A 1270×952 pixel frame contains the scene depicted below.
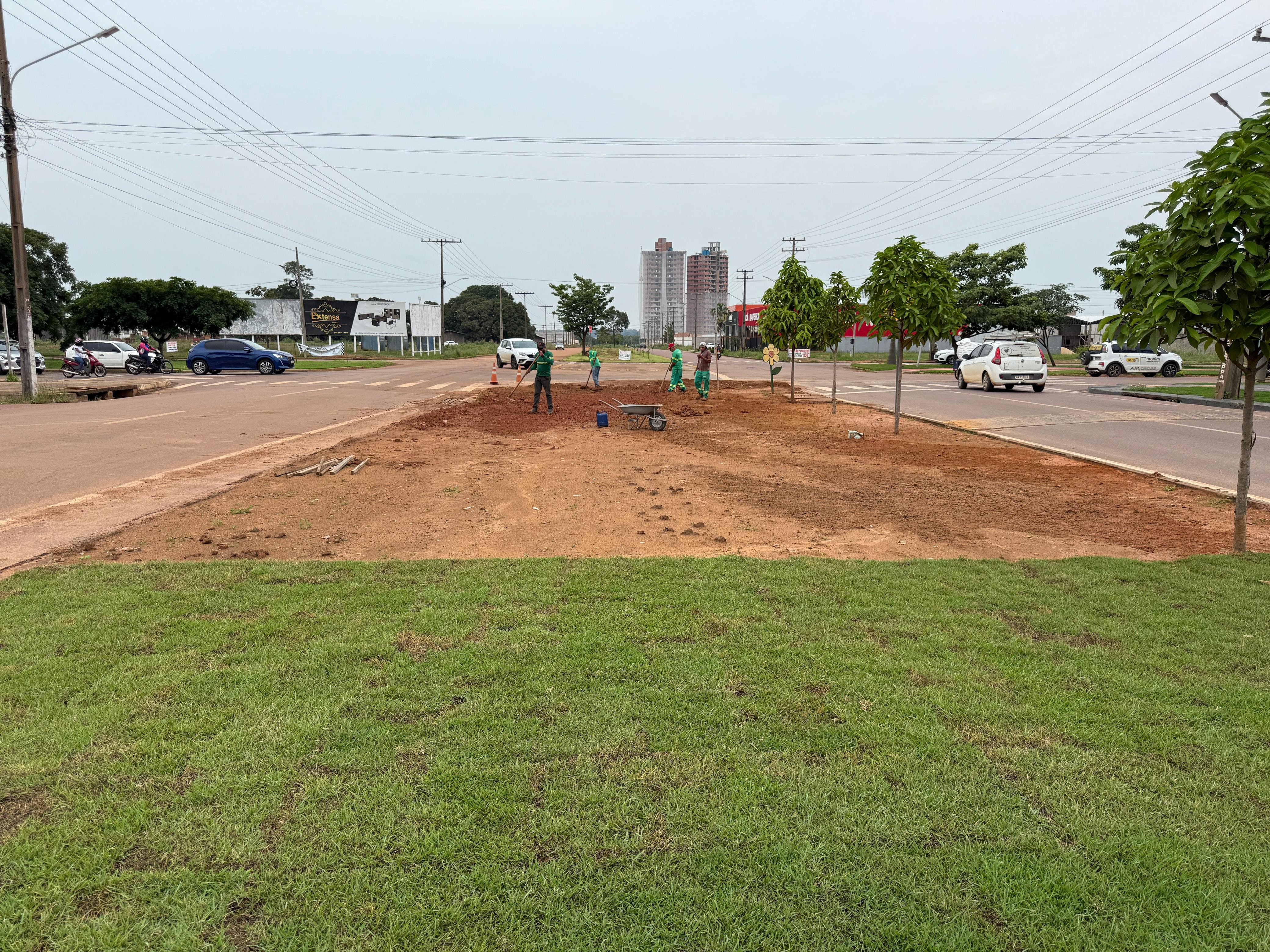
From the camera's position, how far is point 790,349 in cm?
2336

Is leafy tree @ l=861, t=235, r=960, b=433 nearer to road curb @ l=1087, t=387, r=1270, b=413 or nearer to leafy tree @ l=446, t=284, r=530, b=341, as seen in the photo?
road curb @ l=1087, t=387, r=1270, b=413

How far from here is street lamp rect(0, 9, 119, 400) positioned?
2116 cm

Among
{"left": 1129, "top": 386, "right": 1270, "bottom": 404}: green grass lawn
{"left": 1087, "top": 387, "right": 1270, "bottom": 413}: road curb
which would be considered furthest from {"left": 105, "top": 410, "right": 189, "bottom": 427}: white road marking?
{"left": 1129, "top": 386, "right": 1270, "bottom": 404}: green grass lawn

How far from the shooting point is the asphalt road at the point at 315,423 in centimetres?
1088

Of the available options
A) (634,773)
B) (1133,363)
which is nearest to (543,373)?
(634,773)

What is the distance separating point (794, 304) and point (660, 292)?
535 feet

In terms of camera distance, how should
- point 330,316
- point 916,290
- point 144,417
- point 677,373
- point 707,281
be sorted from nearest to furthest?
point 916,290 < point 144,417 < point 677,373 < point 330,316 < point 707,281

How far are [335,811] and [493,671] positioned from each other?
4.23ft

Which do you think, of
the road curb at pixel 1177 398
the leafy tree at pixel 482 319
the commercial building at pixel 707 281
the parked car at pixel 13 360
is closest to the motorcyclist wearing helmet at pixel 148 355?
the parked car at pixel 13 360

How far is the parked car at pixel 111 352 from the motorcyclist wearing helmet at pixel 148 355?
515 millimetres

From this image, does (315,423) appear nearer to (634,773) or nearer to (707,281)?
(634,773)

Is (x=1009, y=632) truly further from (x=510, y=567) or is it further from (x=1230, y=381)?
(x=1230, y=381)

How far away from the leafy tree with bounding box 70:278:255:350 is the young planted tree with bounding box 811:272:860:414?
151 ft

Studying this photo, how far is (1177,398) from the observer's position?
21656mm
